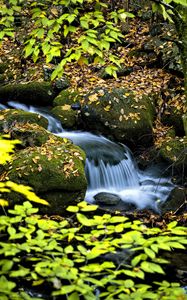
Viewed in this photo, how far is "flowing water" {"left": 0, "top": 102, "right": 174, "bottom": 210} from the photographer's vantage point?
8.77 m

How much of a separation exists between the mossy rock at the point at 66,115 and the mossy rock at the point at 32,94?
33.1 inches

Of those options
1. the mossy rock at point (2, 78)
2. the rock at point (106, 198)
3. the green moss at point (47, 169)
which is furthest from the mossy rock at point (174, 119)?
the mossy rock at point (2, 78)

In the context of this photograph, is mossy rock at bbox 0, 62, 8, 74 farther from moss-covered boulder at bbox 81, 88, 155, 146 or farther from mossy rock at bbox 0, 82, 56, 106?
moss-covered boulder at bbox 81, 88, 155, 146

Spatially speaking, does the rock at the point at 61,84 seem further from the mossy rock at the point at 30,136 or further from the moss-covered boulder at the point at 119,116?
the mossy rock at the point at 30,136

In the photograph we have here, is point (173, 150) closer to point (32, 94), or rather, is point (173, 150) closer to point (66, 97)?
point (66, 97)

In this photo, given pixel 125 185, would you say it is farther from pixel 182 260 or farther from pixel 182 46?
pixel 182 46

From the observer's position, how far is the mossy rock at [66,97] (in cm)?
1092

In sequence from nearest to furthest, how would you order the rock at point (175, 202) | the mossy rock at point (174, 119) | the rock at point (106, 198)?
the rock at point (175, 202)
the rock at point (106, 198)
the mossy rock at point (174, 119)

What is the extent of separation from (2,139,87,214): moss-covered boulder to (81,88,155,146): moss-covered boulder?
2.69 meters

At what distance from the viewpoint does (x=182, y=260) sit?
6.05 meters

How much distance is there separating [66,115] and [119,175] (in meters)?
2.46

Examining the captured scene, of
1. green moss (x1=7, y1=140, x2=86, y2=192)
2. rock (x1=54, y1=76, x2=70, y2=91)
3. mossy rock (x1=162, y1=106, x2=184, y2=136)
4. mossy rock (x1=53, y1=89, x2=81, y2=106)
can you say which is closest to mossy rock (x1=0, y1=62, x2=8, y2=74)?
rock (x1=54, y1=76, x2=70, y2=91)

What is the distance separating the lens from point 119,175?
30.7ft

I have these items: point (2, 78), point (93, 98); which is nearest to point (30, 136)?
point (93, 98)
